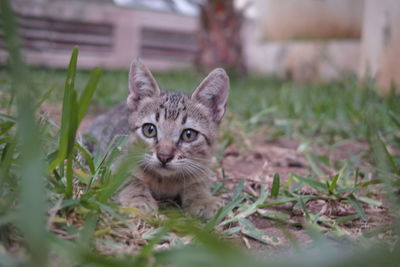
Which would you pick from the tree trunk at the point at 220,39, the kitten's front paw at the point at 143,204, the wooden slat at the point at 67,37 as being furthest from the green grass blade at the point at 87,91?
the wooden slat at the point at 67,37

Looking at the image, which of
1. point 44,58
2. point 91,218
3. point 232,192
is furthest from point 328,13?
point 91,218

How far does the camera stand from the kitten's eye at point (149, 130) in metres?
2.51

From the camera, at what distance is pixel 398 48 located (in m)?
5.22

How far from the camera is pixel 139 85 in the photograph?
2779 millimetres

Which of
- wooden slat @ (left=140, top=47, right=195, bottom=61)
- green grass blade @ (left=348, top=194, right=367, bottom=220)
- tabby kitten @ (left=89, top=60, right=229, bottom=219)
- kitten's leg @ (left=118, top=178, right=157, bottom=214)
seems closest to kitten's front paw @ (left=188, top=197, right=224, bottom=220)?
tabby kitten @ (left=89, top=60, right=229, bottom=219)

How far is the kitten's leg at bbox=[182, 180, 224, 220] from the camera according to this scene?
86.4 inches

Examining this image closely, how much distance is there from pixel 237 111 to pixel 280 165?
1757 millimetres

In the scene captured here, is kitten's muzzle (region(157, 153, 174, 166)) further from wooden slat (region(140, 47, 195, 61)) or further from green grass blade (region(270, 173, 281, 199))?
wooden slat (region(140, 47, 195, 61))

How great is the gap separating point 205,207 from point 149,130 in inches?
25.3

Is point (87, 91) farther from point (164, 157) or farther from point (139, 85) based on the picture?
point (139, 85)

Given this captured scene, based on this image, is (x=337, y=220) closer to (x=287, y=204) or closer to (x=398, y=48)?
(x=287, y=204)

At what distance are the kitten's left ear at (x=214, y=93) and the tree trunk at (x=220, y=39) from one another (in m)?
5.77

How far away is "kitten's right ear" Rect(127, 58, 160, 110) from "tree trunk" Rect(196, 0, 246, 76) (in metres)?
5.83

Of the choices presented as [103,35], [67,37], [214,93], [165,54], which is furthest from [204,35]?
[214,93]
